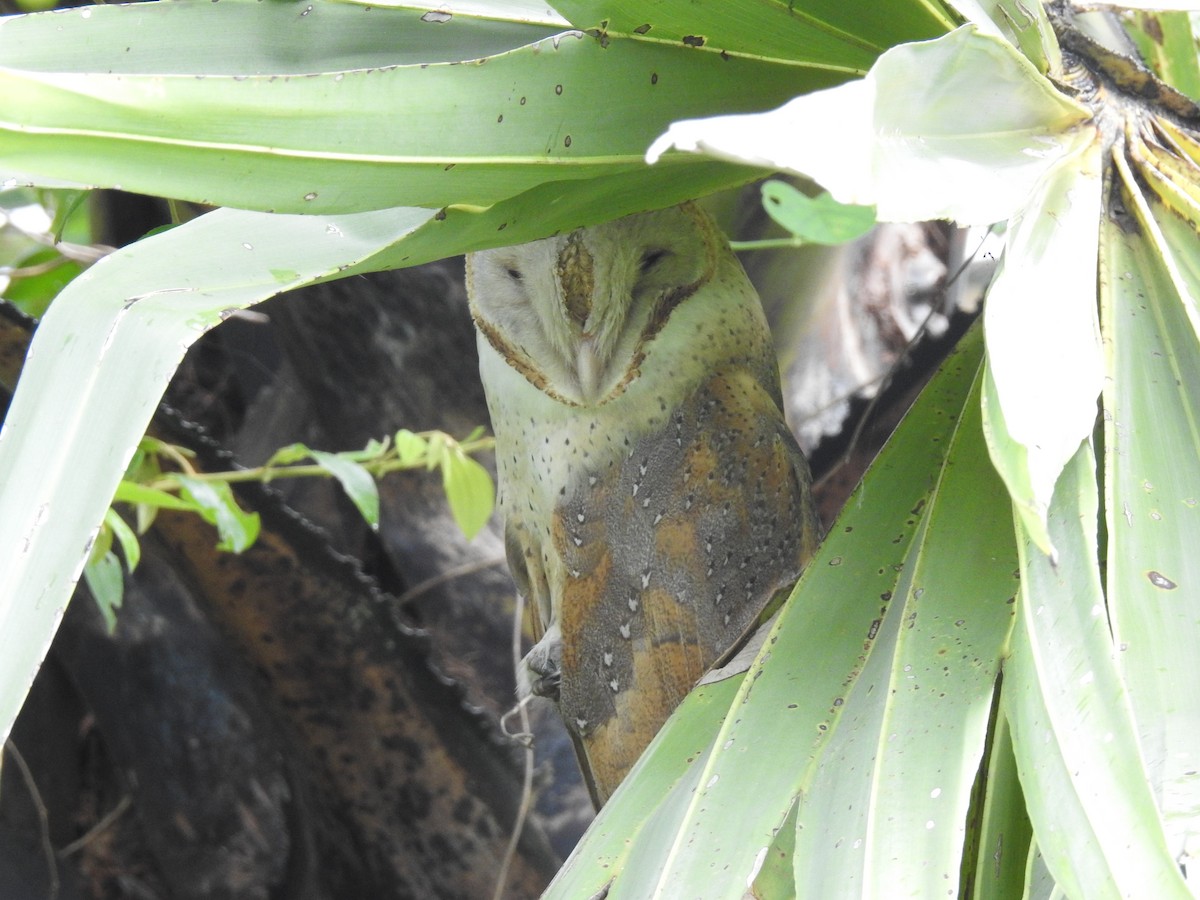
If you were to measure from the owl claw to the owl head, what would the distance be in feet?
0.92

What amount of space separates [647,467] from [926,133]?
0.58 meters

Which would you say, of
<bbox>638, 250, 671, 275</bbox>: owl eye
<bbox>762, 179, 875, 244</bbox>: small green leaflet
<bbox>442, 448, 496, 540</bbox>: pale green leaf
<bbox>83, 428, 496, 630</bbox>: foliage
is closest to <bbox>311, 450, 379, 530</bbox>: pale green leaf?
<bbox>83, 428, 496, 630</bbox>: foliage

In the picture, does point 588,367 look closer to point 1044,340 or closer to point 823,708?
point 823,708

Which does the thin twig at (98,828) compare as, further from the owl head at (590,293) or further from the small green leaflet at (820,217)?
the small green leaflet at (820,217)

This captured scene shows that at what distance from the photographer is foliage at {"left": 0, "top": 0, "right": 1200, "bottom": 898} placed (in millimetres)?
541

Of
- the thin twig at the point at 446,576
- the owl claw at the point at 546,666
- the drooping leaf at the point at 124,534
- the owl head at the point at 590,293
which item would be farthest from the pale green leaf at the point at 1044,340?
the thin twig at the point at 446,576

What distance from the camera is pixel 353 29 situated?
0.74 m

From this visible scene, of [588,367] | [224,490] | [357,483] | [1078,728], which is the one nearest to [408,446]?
[357,483]

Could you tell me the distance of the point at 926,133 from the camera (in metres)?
0.57

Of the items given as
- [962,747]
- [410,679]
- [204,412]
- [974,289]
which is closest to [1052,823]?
[962,747]

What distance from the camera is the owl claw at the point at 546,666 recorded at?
1.22 meters

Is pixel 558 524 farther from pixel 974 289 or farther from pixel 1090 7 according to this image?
pixel 974 289

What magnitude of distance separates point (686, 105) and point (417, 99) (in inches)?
7.9

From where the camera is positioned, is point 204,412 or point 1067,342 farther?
point 204,412
